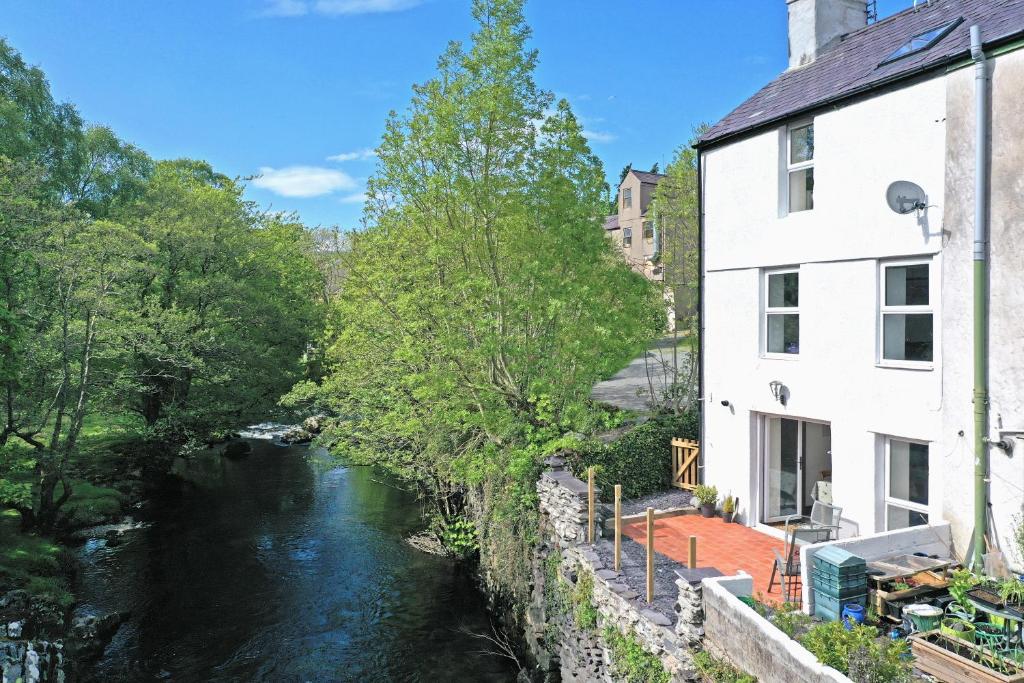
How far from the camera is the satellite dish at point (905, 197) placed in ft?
33.9

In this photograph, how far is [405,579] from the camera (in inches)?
720

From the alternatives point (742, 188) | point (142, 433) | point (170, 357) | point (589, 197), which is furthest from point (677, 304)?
point (142, 433)

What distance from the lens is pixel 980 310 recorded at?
9516 millimetres

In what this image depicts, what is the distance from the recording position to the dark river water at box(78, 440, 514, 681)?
14297 millimetres

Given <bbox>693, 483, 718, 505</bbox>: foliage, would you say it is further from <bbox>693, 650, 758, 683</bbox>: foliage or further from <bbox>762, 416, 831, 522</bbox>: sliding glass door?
<bbox>693, 650, 758, 683</bbox>: foliage

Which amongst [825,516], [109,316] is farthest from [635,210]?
[825,516]

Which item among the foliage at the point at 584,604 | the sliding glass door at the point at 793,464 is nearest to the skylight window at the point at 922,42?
the sliding glass door at the point at 793,464

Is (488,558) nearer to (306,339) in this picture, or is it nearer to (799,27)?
(799,27)

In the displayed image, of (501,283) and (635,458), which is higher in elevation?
(501,283)

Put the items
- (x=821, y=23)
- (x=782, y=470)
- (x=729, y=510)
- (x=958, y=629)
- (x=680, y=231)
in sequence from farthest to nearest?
1. (x=680, y=231)
2. (x=821, y=23)
3. (x=729, y=510)
4. (x=782, y=470)
5. (x=958, y=629)

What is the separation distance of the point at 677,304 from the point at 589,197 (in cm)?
946

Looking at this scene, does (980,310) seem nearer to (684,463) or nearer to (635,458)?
(684,463)

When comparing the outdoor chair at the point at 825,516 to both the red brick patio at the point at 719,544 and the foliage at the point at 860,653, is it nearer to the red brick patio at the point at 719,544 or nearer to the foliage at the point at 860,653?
the red brick patio at the point at 719,544

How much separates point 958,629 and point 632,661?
4216 mm
